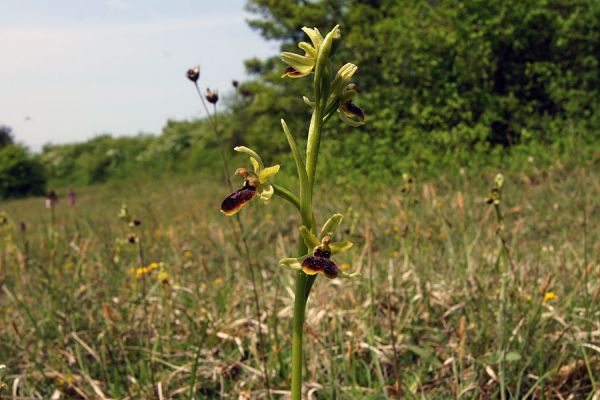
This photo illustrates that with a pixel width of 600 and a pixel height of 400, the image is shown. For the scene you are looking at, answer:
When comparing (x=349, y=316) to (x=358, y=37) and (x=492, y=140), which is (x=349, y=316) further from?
(x=358, y=37)

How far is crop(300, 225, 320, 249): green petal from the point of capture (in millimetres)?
1099

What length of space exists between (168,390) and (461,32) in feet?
25.1

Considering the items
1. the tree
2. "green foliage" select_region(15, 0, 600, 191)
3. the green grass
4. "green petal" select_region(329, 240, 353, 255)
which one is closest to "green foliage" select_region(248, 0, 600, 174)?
"green foliage" select_region(15, 0, 600, 191)

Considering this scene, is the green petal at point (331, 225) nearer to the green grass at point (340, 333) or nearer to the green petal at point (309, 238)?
the green petal at point (309, 238)

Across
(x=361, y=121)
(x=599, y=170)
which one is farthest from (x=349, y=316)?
(x=599, y=170)

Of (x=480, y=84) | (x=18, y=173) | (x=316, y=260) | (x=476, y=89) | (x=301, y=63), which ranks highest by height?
(x=18, y=173)

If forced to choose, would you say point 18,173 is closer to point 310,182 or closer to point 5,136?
point 5,136

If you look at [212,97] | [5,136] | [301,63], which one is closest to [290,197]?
[301,63]

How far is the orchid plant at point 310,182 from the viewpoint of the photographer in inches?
42.8

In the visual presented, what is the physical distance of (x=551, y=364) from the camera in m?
2.22

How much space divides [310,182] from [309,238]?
105 millimetres

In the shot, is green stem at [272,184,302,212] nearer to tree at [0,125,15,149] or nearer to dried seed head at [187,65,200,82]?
dried seed head at [187,65,200,82]

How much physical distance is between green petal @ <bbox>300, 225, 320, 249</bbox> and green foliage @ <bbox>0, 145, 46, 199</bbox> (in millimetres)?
21247

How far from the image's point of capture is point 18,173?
20.6 meters
